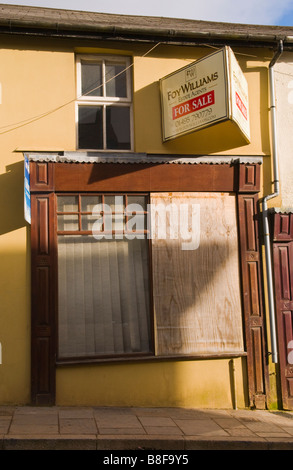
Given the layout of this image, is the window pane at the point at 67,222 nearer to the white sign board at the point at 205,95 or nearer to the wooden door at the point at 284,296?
the white sign board at the point at 205,95

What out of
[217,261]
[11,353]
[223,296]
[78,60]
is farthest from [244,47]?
[11,353]

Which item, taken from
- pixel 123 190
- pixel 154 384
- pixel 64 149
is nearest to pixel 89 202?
pixel 123 190

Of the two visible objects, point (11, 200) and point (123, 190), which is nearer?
point (11, 200)

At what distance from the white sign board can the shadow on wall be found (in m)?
2.54

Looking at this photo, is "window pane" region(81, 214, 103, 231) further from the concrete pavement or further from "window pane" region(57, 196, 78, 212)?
the concrete pavement

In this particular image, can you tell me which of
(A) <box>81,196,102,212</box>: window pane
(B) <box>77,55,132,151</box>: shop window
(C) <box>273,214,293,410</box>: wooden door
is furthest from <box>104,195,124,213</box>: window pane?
(C) <box>273,214,293,410</box>: wooden door

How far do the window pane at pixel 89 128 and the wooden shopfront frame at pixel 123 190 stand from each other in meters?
0.52

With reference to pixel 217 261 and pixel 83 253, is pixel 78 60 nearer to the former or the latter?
pixel 83 253

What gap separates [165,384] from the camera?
8.48 metres

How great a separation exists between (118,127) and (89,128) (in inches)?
19.8

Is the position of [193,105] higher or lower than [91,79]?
lower

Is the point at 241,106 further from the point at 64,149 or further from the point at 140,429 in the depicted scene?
the point at 140,429

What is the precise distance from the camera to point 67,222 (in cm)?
862

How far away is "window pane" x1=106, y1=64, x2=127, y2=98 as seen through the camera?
915cm
